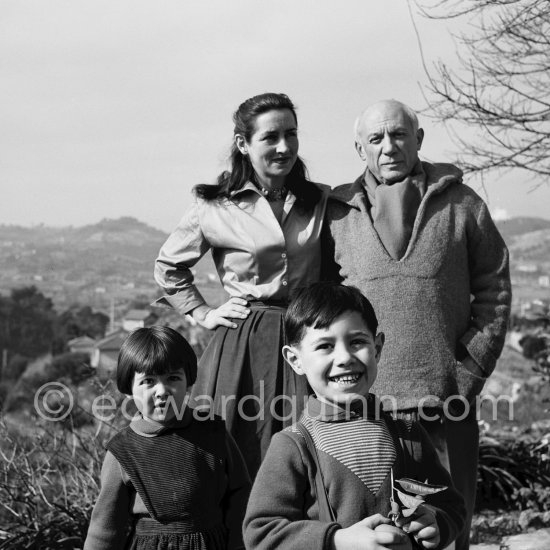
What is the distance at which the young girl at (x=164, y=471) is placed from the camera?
247cm

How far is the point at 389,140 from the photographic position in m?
3.01

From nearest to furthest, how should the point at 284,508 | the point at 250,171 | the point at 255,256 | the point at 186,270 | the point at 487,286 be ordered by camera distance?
the point at 284,508 < the point at 487,286 < the point at 255,256 < the point at 250,171 < the point at 186,270

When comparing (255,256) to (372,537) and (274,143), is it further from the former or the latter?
(372,537)

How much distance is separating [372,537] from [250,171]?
1.83 meters

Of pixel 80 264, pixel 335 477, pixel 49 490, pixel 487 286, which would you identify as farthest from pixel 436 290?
pixel 80 264

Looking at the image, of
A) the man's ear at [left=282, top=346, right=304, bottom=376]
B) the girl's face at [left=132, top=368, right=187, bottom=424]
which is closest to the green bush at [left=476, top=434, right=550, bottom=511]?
the girl's face at [left=132, top=368, right=187, bottom=424]

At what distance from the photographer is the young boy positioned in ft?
6.20

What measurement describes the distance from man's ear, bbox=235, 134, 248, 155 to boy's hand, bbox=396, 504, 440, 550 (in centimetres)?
176

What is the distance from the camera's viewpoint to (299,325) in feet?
6.82

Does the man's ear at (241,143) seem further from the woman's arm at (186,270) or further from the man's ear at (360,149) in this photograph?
the man's ear at (360,149)

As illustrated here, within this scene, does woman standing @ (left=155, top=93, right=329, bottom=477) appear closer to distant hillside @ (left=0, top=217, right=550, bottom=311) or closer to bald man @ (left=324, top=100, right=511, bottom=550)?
bald man @ (left=324, top=100, right=511, bottom=550)

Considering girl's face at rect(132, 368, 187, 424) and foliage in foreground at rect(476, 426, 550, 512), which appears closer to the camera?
girl's face at rect(132, 368, 187, 424)

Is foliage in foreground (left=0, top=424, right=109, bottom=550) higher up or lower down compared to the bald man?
lower down

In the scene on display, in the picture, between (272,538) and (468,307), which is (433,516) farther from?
(468,307)
